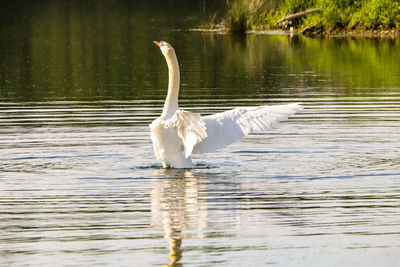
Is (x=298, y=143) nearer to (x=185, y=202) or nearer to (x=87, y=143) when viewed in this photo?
(x=87, y=143)

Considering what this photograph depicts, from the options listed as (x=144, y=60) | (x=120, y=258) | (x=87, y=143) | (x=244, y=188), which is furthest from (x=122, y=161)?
(x=144, y=60)

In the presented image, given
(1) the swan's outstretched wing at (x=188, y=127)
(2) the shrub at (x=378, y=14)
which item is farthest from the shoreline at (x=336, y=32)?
(1) the swan's outstretched wing at (x=188, y=127)

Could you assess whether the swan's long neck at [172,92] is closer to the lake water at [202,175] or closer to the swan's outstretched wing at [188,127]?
the swan's outstretched wing at [188,127]

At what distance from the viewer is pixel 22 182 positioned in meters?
11.9

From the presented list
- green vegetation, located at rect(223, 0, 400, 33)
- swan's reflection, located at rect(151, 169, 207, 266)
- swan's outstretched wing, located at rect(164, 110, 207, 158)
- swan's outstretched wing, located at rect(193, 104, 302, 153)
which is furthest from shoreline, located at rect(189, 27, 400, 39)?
swan's reflection, located at rect(151, 169, 207, 266)

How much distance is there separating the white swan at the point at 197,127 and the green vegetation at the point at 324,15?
1323 inches

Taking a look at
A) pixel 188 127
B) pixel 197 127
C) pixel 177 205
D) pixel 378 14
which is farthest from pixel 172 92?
pixel 378 14

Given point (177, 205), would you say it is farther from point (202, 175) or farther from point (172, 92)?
point (172, 92)

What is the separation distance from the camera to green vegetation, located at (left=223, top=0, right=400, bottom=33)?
45.3 meters

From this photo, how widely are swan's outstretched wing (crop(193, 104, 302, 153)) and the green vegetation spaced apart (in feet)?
111

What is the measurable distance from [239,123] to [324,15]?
35144 millimetres

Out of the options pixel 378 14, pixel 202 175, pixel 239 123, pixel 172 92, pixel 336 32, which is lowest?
pixel 202 175

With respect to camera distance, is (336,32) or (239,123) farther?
(336,32)

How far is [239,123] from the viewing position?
12008mm
